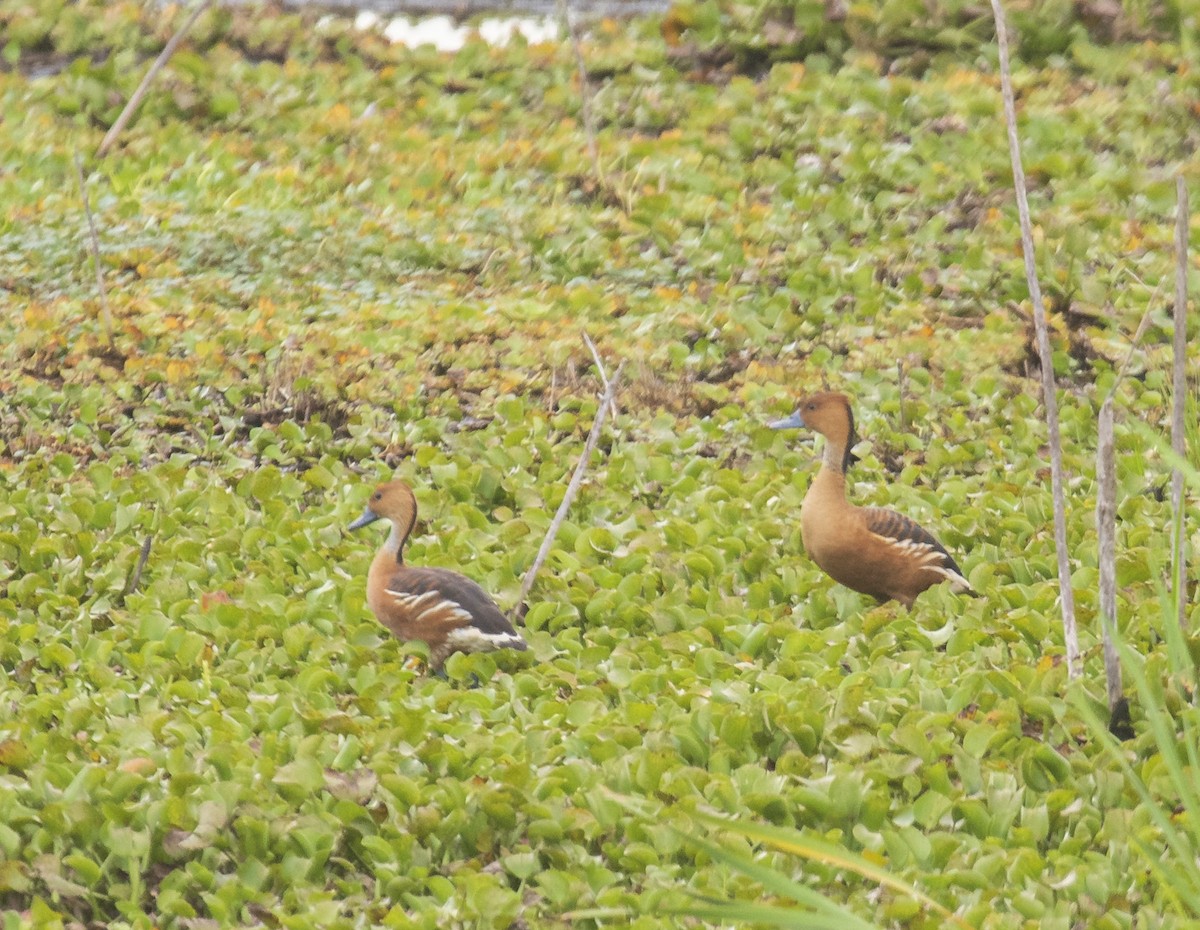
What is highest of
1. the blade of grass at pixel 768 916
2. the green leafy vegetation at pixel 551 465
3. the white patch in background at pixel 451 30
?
the blade of grass at pixel 768 916

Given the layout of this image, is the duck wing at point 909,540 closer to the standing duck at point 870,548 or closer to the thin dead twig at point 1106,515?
the standing duck at point 870,548

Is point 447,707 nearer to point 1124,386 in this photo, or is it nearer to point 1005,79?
point 1005,79

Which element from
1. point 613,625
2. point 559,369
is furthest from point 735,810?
point 559,369

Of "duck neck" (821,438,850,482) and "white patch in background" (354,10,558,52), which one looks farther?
"white patch in background" (354,10,558,52)

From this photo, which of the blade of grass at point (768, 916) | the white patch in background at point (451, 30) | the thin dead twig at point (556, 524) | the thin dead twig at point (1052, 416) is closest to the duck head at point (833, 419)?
the thin dead twig at point (556, 524)

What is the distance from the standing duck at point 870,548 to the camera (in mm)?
5961

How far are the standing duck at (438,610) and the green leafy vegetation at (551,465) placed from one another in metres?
0.10

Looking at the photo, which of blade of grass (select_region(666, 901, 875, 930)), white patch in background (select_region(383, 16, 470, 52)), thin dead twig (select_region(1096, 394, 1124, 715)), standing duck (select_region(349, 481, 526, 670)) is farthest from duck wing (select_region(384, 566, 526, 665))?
white patch in background (select_region(383, 16, 470, 52))

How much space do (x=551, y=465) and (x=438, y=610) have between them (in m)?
1.97

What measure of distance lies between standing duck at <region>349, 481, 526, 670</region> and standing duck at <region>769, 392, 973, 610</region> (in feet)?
3.76

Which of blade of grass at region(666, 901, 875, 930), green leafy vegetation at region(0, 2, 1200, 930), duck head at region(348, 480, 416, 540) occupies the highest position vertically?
blade of grass at region(666, 901, 875, 930)

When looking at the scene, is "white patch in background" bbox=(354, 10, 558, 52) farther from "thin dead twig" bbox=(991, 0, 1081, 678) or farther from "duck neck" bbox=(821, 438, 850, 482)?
"thin dead twig" bbox=(991, 0, 1081, 678)

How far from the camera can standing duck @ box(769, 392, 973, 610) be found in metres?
5.96

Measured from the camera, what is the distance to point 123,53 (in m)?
12.0
